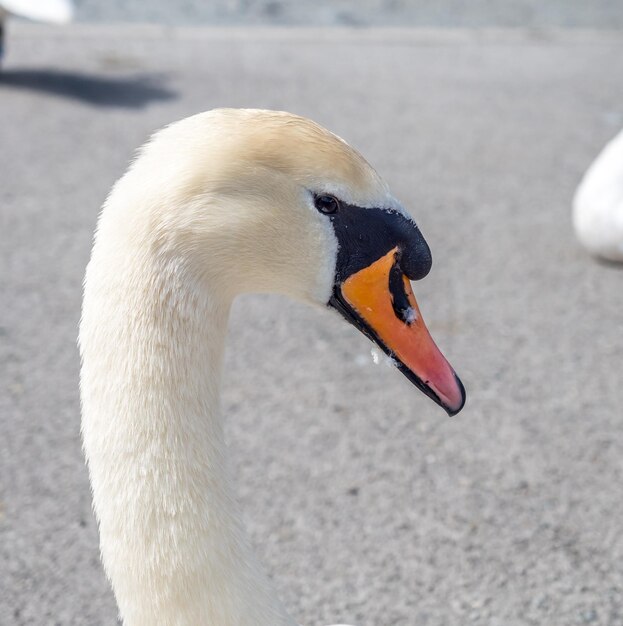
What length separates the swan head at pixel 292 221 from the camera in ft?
5.11

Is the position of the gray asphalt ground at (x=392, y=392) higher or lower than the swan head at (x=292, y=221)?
lower

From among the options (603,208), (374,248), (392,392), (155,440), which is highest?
(374,248)

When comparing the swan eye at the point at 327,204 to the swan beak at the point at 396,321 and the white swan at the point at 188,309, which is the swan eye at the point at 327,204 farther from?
the swan beak at the point at 396,321

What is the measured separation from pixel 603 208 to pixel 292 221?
3.30 metres

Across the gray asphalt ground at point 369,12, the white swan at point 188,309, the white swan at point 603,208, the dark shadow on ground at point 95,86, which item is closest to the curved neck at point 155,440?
the white swan at point 188,309

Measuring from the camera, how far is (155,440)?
1.61 meters

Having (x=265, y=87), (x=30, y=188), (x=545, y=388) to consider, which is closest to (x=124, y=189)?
(x=545, y=388)

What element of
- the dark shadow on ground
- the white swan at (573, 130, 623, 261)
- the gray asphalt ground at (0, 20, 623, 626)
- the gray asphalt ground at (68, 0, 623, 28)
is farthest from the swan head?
the gray asphalt ground at (68, 0, 623, 28)

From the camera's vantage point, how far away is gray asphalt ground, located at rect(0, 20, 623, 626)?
2.68 m

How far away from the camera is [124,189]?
159 centimetres

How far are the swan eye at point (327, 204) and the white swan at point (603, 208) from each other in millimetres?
3206

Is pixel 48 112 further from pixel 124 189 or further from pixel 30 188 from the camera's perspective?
pixel 124 189

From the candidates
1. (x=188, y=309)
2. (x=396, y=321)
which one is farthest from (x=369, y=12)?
(x=188, y=309)

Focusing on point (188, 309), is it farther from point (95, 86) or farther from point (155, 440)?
point (95, 86)
